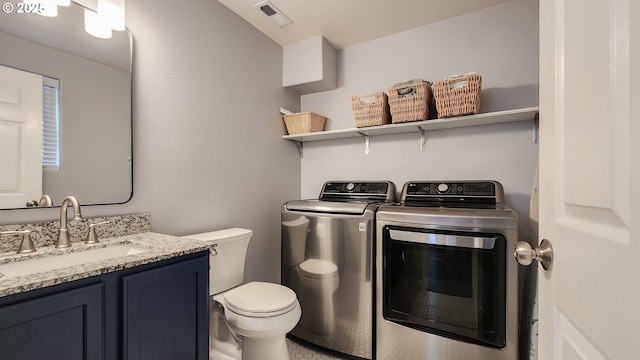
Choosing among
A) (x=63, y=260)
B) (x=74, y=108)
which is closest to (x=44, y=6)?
(x=74, y=108)

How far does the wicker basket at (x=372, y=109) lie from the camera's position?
6.82ft

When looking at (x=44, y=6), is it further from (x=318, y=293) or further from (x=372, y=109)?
(x=318, y=293)

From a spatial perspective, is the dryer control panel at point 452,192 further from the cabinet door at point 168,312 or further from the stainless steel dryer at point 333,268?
the cabinet door at point 168,312

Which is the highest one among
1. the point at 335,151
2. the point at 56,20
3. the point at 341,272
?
the point at 56,20

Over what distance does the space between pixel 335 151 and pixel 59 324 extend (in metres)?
2.08

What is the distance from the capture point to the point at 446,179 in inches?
83.0

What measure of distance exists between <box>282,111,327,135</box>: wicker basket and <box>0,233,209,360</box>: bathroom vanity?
1.41 metres

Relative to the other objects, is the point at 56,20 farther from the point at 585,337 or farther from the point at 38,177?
the point at 585,337

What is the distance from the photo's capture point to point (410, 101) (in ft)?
6.41

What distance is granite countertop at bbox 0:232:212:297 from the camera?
0.77 metres

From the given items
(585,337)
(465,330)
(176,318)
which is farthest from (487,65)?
(176,318)

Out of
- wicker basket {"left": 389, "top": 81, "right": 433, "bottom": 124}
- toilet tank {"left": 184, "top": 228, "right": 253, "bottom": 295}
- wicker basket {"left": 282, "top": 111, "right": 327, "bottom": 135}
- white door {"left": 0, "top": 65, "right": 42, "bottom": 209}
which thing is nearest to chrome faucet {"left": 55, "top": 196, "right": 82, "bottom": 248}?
white door {"left": 0, "top": 65, "right": 42, "bottom": 209}

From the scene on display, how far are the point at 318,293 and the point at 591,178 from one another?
5.66ft

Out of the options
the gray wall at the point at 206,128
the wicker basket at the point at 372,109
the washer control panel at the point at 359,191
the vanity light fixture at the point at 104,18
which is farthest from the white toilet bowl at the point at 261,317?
the vanity light fixture at the point at 104,18
